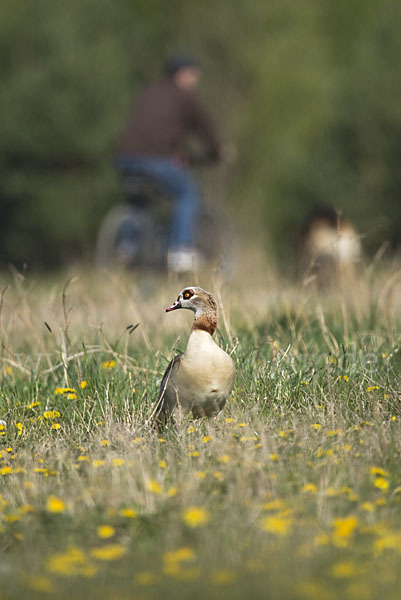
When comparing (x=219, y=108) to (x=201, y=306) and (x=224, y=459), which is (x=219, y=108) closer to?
(x=201, y=306)

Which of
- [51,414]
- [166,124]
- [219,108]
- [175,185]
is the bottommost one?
[51,414]

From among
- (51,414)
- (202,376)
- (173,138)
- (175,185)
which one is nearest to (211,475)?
(202,376)

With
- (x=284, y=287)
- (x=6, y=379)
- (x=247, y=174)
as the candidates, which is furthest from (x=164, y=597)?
(x=247, y=174)

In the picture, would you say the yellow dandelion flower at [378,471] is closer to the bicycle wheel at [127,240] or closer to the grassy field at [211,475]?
the grassy field at [211,475]

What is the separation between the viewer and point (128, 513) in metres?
3.33

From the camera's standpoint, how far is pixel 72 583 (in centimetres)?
286

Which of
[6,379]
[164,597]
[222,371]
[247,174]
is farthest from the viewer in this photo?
[247,174]

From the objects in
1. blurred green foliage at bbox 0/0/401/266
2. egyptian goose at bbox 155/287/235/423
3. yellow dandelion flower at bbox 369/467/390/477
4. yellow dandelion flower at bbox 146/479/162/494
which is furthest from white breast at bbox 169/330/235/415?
blurred green foliage at bbox 0/0/401/266

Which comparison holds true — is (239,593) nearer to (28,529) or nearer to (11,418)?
(28,529)

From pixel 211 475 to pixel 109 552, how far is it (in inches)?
29.2

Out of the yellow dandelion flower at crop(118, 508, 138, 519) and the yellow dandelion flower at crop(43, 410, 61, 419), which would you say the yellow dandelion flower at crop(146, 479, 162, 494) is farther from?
the yellow dandelion flower at crop(43, 410, 61, 419)

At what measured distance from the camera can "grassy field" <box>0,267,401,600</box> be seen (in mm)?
2881

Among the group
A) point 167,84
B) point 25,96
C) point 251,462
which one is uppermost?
point 25,96

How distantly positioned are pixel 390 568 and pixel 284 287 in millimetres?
4108
